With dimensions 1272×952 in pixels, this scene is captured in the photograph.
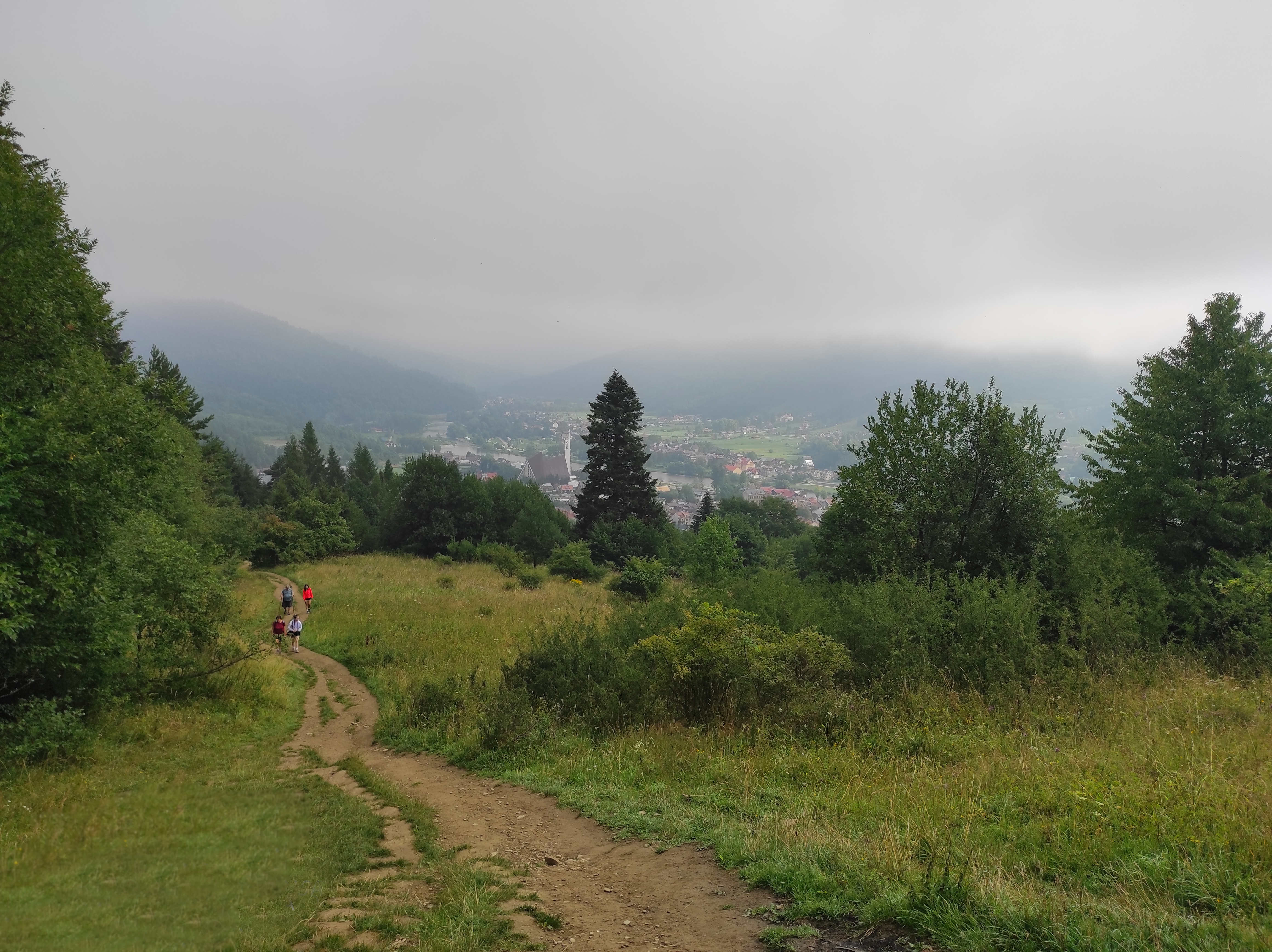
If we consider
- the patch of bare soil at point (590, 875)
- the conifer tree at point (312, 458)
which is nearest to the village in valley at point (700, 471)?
the conifer tree at point (312, 458)

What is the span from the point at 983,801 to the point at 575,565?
3290 cm

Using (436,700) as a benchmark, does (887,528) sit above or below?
above

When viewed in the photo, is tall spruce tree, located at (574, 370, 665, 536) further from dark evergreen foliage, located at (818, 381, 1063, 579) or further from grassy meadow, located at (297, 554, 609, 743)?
dark evergreen foliage, located at (818, 381, 1063, 579)

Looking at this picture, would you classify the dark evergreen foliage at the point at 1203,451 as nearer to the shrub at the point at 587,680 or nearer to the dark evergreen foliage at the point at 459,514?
the shrub at the point at 587,680

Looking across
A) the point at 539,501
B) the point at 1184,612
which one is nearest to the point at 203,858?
the point at 1184,612

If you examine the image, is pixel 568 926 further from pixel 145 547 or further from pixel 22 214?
pixel 22 214

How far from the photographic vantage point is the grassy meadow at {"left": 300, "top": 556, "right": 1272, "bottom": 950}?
11.8ft

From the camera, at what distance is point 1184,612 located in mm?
14148

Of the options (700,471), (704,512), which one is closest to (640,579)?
(704,512)

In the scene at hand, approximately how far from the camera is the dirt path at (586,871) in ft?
14.2

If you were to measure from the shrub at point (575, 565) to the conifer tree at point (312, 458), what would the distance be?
190 ft

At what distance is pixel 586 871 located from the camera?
18.4 ft

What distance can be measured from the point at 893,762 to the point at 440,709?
8.46 metres

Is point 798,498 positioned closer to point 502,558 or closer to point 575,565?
point 575,565
